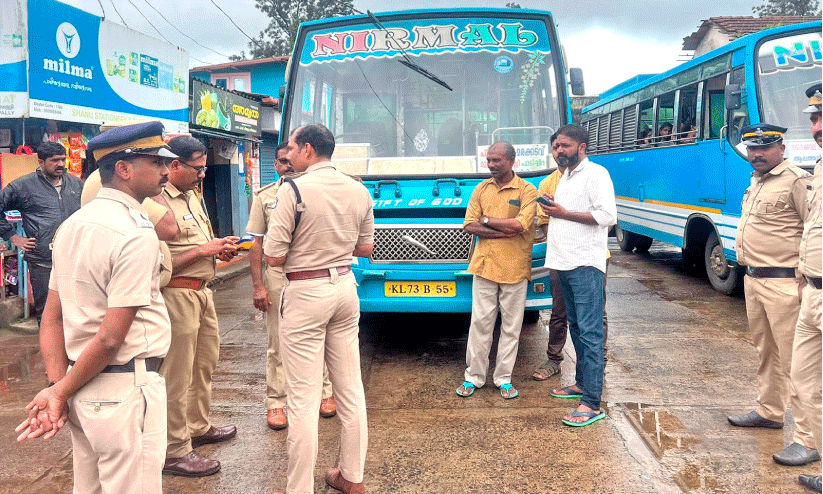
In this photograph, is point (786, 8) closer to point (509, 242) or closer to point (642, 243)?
point (642, 243)

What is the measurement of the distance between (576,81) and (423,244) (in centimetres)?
238

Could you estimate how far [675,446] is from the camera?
386 cm

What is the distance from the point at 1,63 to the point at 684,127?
333 inches

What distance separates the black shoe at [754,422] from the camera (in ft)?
13.5

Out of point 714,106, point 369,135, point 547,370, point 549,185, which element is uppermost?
point 714,106

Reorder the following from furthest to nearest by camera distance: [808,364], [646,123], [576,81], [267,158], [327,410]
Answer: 1. [267,158]
2. [646,123]
3. [576,81]
4. [327,410]
5. [808,364]

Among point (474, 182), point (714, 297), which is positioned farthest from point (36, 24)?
→ point (714, 297)

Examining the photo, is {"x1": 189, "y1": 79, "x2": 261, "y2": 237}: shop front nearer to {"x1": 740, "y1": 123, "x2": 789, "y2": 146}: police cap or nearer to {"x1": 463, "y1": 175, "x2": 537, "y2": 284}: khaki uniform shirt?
{"x1": 463, "y1": 175, "x2": 537, "y2": 284}: khaki uniform shirt

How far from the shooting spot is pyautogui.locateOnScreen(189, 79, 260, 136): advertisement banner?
11086 millimetres

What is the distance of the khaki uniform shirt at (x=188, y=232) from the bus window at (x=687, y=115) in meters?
7.41

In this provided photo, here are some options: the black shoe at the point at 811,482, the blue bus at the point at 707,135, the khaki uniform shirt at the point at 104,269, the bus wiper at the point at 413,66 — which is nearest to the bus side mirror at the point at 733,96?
the blue bus at the point at 707,135

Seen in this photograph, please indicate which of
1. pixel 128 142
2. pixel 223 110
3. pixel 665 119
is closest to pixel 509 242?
pixel 128 142

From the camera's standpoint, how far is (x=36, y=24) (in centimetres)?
690

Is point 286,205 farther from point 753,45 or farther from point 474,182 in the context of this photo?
point 753,45
